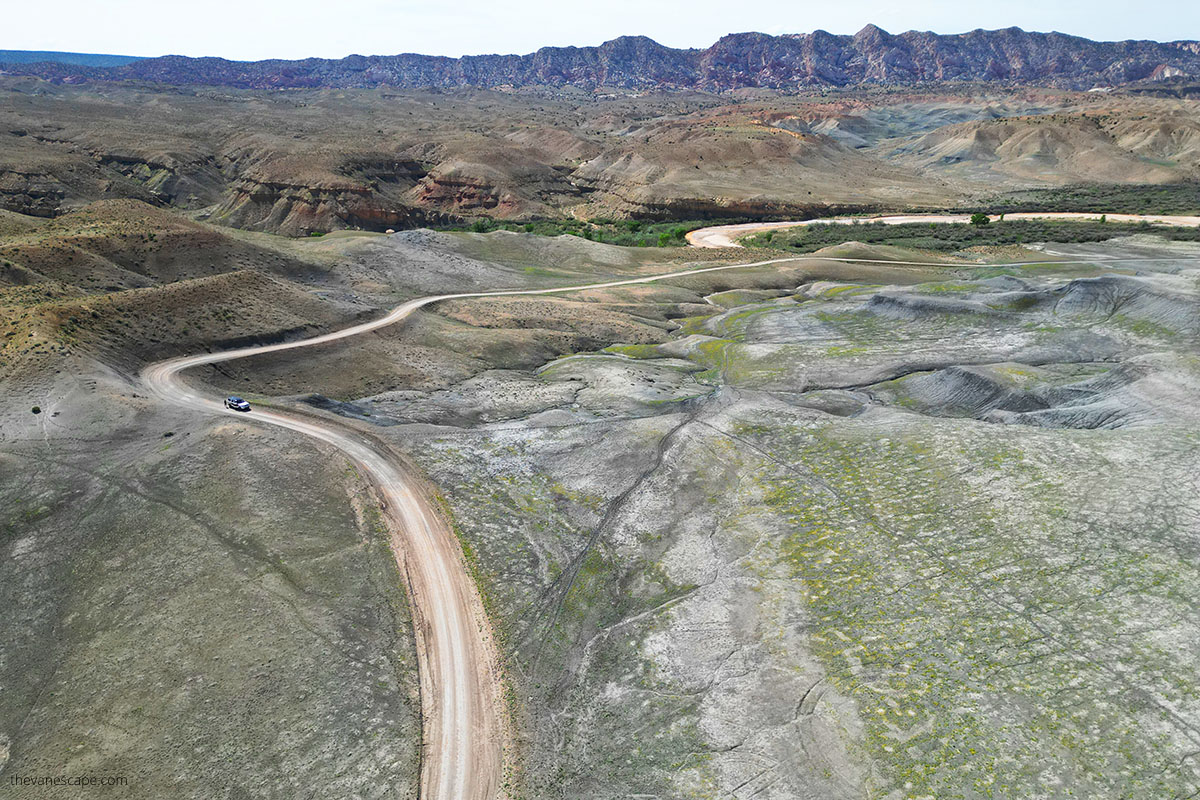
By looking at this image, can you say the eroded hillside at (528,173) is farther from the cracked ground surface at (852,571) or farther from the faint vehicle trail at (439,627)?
the faint vehicle trail at (439,627)

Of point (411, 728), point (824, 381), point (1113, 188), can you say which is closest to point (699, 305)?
point (824, 381)

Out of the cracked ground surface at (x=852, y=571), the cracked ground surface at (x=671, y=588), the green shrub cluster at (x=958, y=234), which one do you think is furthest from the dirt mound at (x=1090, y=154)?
the cracked ground surface at (x=671, y=588)

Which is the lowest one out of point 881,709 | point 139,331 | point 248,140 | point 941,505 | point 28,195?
point 881,709

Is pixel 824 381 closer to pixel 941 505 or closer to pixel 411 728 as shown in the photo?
pixel 941 505

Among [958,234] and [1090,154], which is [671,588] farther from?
[1090,154]

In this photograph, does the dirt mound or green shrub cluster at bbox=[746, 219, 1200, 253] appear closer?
green shrub cluster at bbox=[746, 219, 1200, 253]

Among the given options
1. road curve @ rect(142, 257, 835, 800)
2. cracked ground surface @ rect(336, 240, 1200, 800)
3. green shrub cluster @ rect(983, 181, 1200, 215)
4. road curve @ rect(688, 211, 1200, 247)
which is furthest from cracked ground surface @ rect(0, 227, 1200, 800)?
green shrub cluster @ rect(983, 181, 1200, 215)

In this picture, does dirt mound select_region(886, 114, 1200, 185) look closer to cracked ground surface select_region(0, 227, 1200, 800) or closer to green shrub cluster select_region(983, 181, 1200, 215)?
green shrub cluster select_region(983, 181, 1200, 215)

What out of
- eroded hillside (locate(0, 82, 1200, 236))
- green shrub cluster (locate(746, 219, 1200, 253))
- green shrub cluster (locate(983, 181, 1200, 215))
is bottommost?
green shrub cluster (locate(746, 219, 1200, 253))
